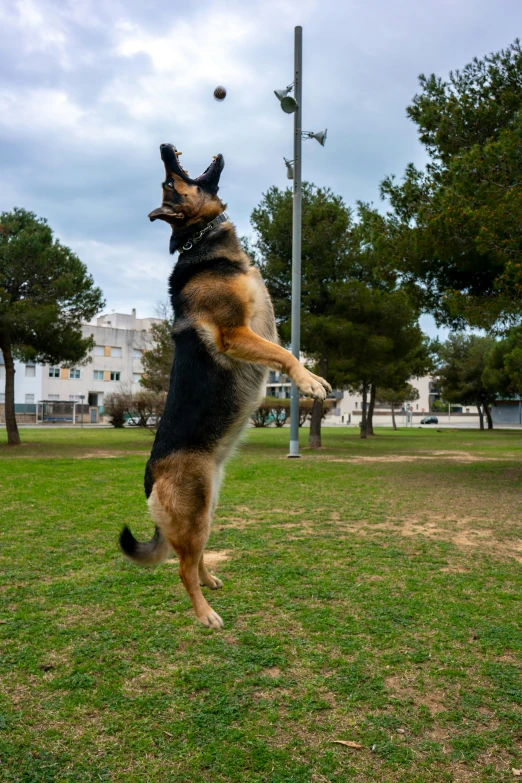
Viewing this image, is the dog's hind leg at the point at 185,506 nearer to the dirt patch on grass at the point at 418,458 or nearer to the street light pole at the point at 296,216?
the street light pole at the point at 296,216

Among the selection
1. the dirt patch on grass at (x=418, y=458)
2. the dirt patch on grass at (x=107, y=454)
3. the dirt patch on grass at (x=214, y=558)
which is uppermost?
the dirt patch on grass at (x=214, y=558)

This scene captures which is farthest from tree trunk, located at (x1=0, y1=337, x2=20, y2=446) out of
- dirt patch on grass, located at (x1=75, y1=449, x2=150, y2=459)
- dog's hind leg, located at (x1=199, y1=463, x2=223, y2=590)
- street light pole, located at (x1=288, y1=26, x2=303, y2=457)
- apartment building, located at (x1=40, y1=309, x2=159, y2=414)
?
apartment building, located at (x1=40, y1=309, x2=159, y2=414)

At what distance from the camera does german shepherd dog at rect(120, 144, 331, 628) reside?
6.15ft

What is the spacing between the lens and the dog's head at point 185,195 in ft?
6.05

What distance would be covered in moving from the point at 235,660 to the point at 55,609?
75.4 inches

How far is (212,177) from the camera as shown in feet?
6.35

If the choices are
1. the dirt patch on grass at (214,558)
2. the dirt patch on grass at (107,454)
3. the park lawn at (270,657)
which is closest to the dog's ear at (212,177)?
the park lawn at (270,657)

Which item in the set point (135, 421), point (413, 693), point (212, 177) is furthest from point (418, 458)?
point (135, 421)

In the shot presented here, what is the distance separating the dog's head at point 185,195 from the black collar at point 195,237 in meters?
0.02

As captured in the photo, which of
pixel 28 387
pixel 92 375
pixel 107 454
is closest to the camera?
pixel 107 454

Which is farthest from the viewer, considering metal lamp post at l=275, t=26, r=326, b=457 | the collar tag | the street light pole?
the street light pole

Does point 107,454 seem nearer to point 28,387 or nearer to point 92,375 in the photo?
point 28,387

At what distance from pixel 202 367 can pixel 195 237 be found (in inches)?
18.2

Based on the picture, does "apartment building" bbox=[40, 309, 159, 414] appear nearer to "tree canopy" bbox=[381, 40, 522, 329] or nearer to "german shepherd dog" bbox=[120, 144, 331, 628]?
"tree canopy" bbox=[381, 40, 522, 329]
